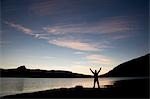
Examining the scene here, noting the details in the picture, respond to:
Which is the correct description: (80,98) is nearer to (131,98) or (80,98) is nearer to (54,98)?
(54,98)

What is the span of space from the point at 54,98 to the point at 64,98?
1.02m

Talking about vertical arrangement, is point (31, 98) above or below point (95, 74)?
below

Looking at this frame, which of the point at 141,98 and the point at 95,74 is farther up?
the point at 95,74

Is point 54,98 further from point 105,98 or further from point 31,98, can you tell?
point 105,98

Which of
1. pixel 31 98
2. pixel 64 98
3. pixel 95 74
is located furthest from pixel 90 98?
pixel 95 74

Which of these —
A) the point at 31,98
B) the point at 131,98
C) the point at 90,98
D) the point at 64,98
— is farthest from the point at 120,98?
the point at 31,98

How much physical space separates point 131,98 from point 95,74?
8.95 metres

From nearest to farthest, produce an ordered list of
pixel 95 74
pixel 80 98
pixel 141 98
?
pixel 141 98, pixel 80 98, pixel 95 74

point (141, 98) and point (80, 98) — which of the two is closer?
point (141, 98)

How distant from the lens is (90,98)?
2012 cm

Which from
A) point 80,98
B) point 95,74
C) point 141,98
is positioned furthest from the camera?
point 95,74

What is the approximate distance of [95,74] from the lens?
27.8m

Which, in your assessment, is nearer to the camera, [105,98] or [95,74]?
[105,98]

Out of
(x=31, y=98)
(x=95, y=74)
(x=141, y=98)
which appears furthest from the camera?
(x=95, y=74)
